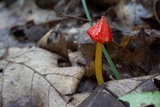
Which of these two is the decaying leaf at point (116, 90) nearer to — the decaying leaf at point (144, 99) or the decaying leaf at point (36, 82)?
the decaying leaf at point (144, 99)

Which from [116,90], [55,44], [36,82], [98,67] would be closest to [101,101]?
[116,90]

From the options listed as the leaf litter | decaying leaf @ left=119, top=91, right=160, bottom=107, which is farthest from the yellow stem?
decaying leaf @ left=119, top=91, right=160, bottom=107

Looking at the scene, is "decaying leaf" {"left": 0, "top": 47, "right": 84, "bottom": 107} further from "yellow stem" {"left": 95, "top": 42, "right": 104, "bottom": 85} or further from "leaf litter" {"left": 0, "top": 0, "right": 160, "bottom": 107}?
"yellow stem" {"left": 95, "top": 42, "right": 104, "bottom": 85}

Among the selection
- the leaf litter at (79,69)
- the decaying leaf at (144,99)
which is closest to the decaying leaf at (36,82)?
the leaf litter at (79,69)

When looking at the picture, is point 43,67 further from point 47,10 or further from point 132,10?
point 47,10

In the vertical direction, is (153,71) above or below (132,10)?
below

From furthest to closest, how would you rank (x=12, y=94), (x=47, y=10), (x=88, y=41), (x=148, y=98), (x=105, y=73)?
(x=47, y=10), (x=88, y=41), (x=105, y=73), (x=12, y=94), (x=148, y=98)

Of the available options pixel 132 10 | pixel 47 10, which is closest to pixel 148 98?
pixel 132 10

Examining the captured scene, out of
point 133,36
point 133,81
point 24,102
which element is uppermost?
point 133,36
